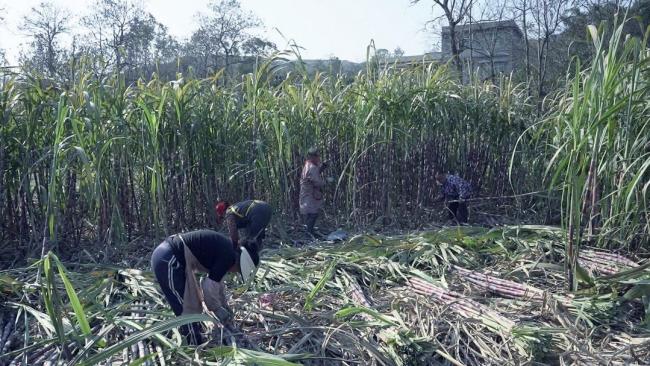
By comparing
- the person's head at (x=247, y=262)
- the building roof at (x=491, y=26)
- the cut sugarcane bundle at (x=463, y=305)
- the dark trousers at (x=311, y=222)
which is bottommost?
the dark trousers at (x=311, y=222)

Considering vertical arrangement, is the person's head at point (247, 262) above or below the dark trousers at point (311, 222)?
above

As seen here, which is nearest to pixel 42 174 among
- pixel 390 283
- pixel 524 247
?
pixel 390 283

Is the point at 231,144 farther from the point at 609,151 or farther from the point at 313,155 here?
the point at 609,151

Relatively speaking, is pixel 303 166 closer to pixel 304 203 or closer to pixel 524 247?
pixel 304 203

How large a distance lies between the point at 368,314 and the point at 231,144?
2.50 metres

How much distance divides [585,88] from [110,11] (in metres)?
20.8

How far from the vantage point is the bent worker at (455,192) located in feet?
19.2

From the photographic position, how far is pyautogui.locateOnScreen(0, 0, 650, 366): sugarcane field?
9.09ft

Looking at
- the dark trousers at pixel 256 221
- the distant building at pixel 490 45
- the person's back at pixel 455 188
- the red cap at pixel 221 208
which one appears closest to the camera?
the dark trousers at pixel 256 221

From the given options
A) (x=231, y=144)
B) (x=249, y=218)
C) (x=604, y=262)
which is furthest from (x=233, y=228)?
(x=604, y=262)

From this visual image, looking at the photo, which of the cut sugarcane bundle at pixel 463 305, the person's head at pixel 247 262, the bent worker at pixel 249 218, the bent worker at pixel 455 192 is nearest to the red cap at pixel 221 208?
the bent worker at pixel 249 218

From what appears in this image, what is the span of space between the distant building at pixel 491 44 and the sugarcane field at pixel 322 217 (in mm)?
9256

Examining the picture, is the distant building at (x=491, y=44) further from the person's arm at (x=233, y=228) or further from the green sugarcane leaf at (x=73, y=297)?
the green sugarcane leaf at (x=73, y=297)

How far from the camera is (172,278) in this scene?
284cm
